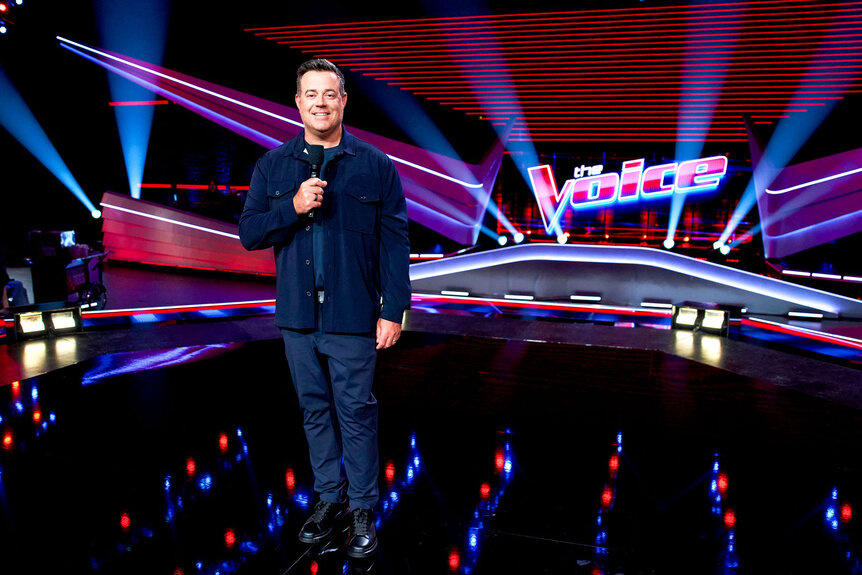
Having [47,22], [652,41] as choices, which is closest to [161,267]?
[47,22]

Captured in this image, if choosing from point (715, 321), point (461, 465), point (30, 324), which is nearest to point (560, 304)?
point (715, 321)

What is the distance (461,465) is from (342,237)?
1.20 meters

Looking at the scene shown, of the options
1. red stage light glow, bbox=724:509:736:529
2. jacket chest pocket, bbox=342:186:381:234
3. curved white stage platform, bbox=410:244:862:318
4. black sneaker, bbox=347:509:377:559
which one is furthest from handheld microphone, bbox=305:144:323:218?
curved white stage platform, bbox=410:244:862:318

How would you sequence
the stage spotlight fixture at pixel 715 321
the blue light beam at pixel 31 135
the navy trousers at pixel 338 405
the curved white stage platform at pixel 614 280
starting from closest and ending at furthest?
the navy trousers at pixel 338 405 → the stage spotlight fixture at pixel 715 321 → the curved white stage platform at pixel 614 280 → the blue light beam at pixel 31 135

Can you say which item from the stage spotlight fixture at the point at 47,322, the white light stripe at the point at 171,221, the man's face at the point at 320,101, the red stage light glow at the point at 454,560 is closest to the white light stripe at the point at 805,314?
the red stage light glow at the point at 454,560

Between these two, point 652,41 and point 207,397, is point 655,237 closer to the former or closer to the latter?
point 652,41

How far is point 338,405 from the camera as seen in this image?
1.87m

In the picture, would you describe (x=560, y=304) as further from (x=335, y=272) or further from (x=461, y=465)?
(x=335, y=272)

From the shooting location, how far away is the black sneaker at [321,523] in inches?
71.2

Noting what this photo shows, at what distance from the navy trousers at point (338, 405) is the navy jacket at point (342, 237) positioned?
69 millimetres

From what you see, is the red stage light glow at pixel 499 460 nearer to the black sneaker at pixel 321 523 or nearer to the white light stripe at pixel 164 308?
the black sneaker at pixel 321 523

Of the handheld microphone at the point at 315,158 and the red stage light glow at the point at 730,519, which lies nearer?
the handheld microphone at the point at 315,158

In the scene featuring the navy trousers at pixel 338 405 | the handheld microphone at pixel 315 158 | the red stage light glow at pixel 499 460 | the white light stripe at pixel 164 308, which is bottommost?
the white light stripe at pixel 164 308

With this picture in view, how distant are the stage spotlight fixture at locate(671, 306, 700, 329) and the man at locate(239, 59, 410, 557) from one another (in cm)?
429
